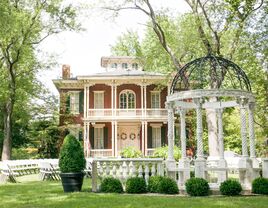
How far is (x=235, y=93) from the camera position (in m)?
12.5

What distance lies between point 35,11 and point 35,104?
9765 mm

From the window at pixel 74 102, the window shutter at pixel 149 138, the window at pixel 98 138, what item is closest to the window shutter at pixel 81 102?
the window at pixel 74 102

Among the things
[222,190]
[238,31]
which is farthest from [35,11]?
[222,190]

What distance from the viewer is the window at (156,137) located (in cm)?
3425

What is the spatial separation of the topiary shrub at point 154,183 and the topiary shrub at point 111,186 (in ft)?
2.97

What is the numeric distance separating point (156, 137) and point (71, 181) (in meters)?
22.8

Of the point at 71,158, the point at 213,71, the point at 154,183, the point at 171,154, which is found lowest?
the point at 154,183

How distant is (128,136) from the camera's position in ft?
113

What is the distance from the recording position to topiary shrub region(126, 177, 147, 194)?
38.3ft

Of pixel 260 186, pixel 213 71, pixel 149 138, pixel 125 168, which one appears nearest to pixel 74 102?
pixel 149 138

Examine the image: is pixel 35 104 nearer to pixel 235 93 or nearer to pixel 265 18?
pixel 265 18

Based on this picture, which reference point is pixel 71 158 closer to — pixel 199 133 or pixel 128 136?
pixel 199 133

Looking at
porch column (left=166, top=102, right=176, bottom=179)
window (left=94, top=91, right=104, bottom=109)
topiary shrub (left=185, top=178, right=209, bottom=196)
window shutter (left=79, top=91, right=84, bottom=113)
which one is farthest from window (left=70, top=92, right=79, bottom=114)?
topiary shrub (left=185, top=178, right=209, bottom=196)

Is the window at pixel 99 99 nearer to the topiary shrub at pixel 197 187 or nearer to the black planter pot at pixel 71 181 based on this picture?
the black planter pot at pixel 71 181
